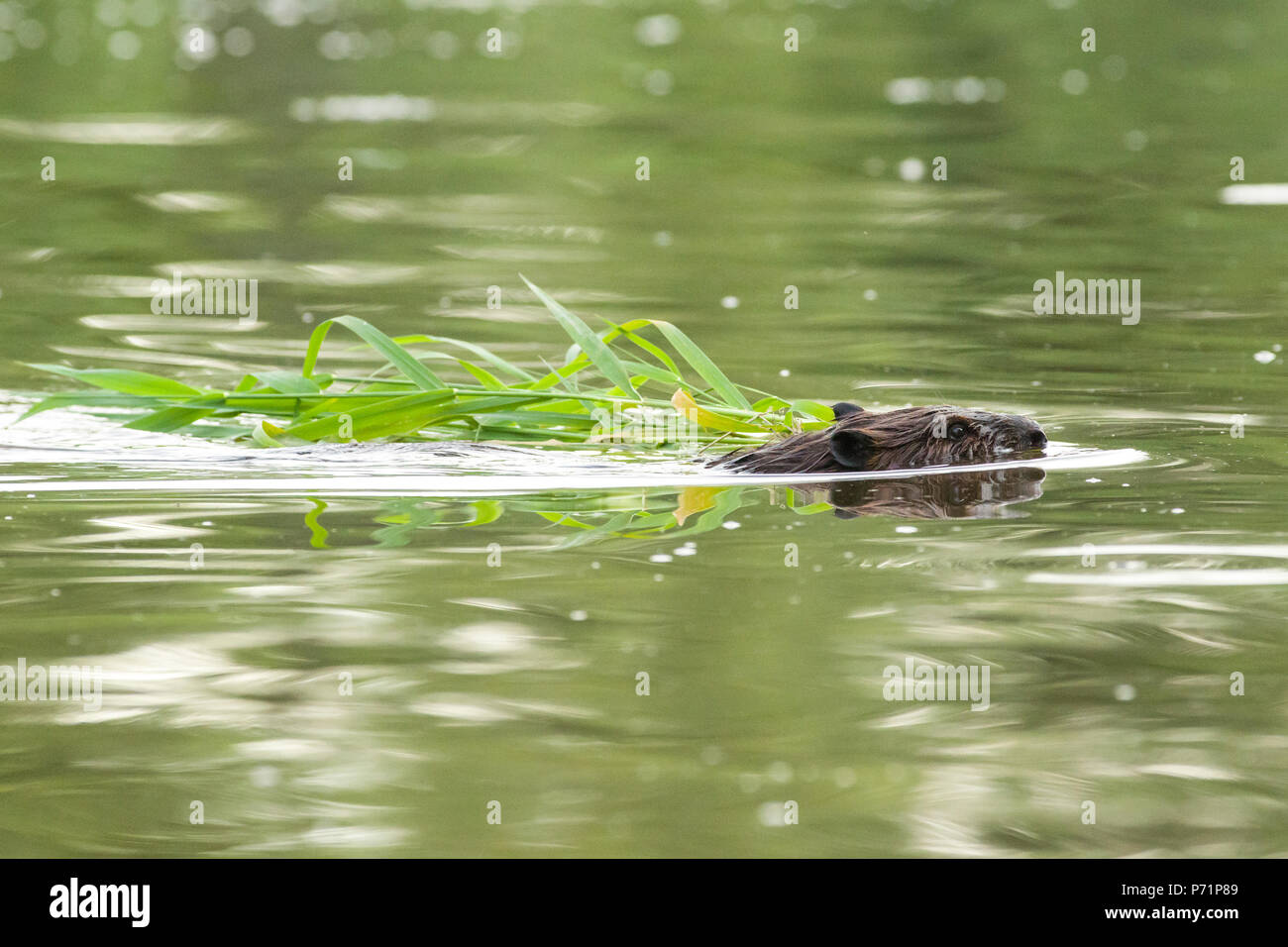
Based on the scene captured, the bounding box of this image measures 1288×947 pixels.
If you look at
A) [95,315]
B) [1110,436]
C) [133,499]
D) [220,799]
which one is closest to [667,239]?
[95,315]

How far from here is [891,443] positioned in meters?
7.81

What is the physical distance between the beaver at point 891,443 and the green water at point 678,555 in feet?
1.09

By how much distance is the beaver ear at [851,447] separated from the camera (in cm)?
768

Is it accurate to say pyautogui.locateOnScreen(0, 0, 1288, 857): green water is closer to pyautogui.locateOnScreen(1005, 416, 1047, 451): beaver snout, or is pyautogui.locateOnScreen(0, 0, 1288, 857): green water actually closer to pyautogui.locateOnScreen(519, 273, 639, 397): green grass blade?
pyautogui.locateOnScreen(1005, 416, 1047, 451): beaver snout

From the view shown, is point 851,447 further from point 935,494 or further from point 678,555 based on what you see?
point 678,555

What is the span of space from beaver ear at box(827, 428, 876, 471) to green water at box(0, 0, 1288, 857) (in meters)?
0.42

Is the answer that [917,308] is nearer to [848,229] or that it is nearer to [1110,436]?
[848,229]

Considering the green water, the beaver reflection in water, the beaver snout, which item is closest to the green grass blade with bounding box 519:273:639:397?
the green water

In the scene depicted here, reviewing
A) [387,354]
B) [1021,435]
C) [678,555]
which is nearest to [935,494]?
[1021,435]

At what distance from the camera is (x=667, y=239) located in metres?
15.3

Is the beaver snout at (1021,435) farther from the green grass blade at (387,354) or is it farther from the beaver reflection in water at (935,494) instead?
the green grass blade at (387,354)

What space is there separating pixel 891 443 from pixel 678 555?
5.33ft

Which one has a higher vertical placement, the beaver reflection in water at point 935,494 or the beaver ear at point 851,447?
the beaver ear at point 851,447

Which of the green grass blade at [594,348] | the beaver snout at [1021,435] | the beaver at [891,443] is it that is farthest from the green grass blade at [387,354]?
the beaver snout at [1021,435]
